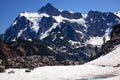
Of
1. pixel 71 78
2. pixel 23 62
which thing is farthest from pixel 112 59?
pixel 23 62

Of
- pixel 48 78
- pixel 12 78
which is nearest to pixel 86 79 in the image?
pixel 48 78

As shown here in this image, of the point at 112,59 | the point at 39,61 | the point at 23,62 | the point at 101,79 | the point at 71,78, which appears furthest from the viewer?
the point at 39,61

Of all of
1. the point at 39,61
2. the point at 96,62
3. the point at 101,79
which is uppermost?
the point at 39,61

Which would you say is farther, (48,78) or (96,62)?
(96,62)

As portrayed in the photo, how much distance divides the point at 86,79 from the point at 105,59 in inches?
1637

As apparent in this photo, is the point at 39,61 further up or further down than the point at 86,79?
further up

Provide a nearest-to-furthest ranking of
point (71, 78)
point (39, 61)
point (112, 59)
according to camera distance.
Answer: point (71, 78), point (112, 59), point (39, 61)

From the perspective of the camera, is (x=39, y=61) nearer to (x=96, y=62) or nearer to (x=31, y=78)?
(x=96, y=62)

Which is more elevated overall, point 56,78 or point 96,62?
point 96,62

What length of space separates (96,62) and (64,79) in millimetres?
43367

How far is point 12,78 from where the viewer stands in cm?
5222

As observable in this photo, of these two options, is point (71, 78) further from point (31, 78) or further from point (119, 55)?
point (119, 55)

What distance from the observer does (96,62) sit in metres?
94.1

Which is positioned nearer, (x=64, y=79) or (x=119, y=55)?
(x=64, y=79)
